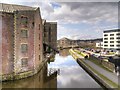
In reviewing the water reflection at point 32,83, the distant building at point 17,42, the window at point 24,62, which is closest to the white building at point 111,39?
the distant building at point 17,42

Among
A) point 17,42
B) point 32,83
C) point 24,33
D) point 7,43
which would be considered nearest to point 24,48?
point 17,42

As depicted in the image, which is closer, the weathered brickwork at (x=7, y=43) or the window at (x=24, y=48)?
the weathered brickwork at (x=7, y=43)

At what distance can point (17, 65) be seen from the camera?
30547 millimetres

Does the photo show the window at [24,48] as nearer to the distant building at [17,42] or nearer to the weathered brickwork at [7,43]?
the distant building at [17,42]

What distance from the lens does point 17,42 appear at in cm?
3081

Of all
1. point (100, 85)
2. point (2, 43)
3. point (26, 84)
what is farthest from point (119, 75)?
point (2, 43)

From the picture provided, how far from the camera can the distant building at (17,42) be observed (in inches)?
1150

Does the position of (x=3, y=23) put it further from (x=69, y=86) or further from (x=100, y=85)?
(x=100, y=85)

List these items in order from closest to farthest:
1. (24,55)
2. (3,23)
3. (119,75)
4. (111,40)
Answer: (119,75), (3,23), (24,55), (111,40)

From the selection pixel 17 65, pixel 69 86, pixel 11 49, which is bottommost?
pixel 69 86

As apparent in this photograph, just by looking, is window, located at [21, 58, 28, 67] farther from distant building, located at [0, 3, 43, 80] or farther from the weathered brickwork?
the weathered brickwork

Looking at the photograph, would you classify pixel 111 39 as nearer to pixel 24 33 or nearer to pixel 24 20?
pixel 24 33

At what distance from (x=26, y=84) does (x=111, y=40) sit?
3644 inches

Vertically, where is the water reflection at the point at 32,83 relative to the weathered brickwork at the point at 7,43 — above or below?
Result: below
